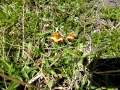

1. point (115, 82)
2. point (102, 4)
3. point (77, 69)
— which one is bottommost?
point (115, 82)

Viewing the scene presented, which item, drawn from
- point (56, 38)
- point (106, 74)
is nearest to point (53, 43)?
point (56, 38)

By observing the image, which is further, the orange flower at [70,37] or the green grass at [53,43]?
the orange flower at [70,37]

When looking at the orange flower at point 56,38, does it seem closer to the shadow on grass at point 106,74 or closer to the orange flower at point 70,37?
the orange flower at point 70,37

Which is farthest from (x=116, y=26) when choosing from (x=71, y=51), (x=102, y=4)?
(x=71, y=51)

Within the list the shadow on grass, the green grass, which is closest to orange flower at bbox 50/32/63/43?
the green grass

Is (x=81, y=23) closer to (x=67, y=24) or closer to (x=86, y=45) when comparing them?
(x=67, y=24)

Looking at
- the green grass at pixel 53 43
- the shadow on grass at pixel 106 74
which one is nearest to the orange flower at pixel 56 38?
the green grass at pixel 53 43

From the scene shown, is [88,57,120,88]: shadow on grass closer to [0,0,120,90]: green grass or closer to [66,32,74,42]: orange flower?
[0,0,120,90]: green grass

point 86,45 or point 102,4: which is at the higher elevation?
point 102,4
